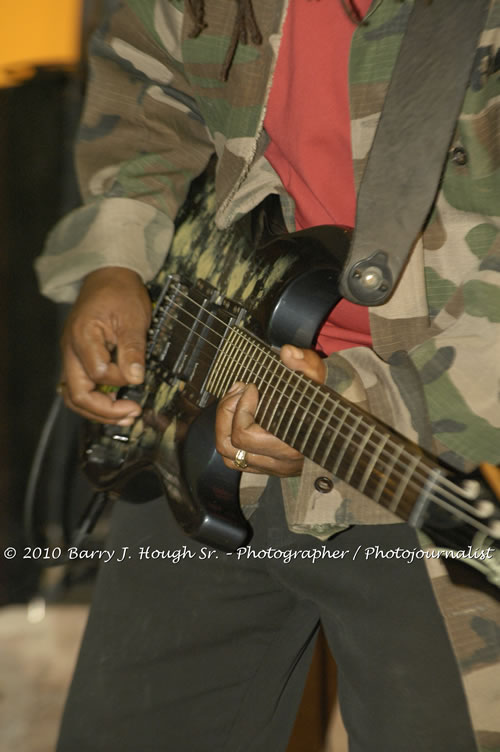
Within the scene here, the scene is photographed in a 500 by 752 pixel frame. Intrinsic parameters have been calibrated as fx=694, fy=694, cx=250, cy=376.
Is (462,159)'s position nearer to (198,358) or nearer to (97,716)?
(198,358)

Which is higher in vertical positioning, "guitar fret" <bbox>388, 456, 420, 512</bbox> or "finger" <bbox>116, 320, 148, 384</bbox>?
"guitar fret" <bbox>388, 456, 420, 512</bbox>

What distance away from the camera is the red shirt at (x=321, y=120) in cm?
87

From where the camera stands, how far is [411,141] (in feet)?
2.55

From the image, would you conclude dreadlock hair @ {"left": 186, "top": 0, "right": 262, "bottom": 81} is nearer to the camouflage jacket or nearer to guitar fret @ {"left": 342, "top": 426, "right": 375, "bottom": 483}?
the camouflage jacket

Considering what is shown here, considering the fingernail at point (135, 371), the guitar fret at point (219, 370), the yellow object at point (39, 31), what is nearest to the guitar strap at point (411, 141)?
the guitar fret at point (219, 370)

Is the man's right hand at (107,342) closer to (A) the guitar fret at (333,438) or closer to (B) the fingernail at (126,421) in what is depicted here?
(B) the fingernail at (126,421)

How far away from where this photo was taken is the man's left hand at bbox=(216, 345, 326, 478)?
0.82 meters

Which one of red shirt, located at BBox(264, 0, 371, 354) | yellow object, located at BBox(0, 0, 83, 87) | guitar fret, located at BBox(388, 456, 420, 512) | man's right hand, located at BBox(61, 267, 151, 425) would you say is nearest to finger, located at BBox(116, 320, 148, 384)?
man's right hand, located at BBox(61, 267, 151, 425)

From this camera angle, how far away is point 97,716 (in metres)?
0.99

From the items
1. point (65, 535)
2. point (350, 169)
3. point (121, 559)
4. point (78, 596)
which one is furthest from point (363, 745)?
point (78, 596)

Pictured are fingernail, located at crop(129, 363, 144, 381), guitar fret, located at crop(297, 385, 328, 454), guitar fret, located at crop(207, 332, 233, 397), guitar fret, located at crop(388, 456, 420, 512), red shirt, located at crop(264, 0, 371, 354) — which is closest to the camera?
guitar fret, located at crop(388, 456, 420, 512)

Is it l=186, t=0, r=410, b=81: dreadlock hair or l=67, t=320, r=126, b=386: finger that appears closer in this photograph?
l=186, t=0, r=410, b=81: dreadlock hair

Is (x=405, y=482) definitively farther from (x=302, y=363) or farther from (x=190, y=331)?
(x=190, y=331)

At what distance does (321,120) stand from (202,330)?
356 mm
